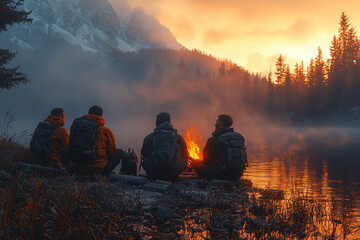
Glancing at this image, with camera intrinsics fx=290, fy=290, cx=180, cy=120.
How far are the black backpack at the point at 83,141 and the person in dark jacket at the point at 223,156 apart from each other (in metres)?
3.42

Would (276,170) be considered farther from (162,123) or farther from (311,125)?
(311,125)

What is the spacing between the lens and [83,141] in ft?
26.0

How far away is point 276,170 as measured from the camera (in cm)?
→ 1451

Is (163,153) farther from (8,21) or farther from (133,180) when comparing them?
(8,21)

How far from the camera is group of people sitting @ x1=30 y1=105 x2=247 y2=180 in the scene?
803cm

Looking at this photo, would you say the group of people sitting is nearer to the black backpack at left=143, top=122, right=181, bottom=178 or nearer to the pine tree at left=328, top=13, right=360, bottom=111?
the black backpack at left=143, top=122, right=181, bottom=178

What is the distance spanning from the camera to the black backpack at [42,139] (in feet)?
28.6

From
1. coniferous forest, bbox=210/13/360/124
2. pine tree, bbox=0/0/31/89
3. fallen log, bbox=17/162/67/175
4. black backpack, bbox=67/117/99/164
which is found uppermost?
coniferous forest, bbox=210/13/360/124

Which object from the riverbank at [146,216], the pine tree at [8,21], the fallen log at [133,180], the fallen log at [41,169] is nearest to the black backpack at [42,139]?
the fallen log at [41,169]

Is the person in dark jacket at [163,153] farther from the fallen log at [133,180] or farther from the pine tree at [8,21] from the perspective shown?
the pine tree at [8,21]

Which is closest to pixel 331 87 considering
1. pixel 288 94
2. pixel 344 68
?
pixel 344 68

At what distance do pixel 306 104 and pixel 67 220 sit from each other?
80.5m

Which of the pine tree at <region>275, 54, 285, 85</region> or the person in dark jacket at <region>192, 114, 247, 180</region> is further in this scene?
the pine tree at <region>275, 54, 285, 85</region>

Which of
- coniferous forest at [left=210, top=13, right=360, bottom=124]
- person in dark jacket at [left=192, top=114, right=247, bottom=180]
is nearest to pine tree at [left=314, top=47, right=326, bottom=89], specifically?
coniferous forest at [left=210, top=13, right=360, bottom=124]
